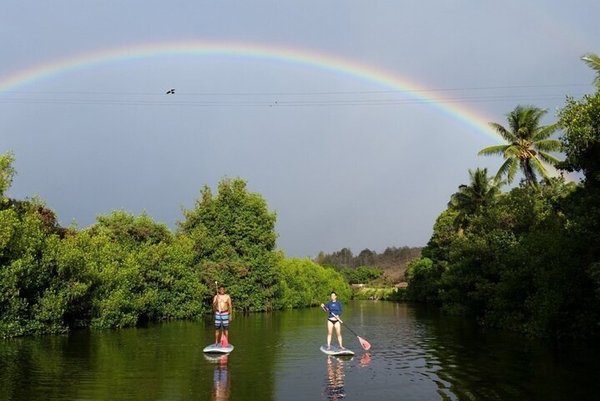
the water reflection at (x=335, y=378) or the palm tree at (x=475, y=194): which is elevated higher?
the palm tree at (x=475, y=194)

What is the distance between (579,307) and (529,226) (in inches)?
491

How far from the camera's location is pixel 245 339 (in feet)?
95.6

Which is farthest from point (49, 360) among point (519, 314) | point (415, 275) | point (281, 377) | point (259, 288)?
point (415, 275)

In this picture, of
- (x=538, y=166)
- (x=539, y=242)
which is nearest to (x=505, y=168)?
(x=538, y=166)

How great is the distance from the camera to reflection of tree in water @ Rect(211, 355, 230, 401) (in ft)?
43.4

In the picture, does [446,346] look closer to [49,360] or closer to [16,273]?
[49,360]

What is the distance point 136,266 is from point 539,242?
26.5 meters

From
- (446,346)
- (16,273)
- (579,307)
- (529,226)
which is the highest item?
(529,226)

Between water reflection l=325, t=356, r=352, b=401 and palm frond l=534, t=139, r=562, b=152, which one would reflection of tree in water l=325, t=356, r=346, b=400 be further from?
palm frond l=534, t=139, r=562, b=152

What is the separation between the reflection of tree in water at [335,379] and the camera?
13672 mm

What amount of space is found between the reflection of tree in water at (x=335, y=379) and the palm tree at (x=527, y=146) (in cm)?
3318

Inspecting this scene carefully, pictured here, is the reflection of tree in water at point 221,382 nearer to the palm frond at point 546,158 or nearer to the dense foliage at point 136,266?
the dense foliage at point 136,266

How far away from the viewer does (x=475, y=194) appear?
6506 centimetres

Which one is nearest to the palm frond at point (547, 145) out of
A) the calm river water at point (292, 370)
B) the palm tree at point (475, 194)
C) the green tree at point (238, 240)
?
the palm tree at point (475, 194)
